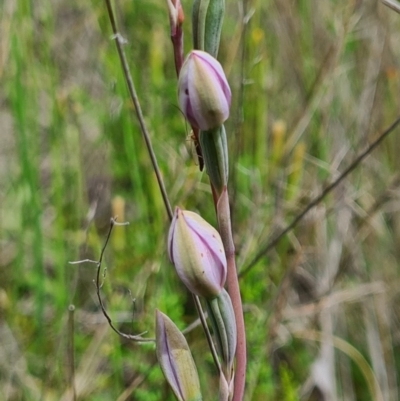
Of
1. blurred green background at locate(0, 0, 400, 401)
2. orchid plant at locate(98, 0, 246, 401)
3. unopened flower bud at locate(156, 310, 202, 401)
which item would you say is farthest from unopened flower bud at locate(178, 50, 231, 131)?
blurred green background at locate(0, 0, 400, 401)

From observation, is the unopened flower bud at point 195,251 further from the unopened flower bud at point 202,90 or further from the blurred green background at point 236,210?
the blurred green background at point 236,210

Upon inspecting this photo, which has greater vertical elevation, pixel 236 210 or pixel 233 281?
pixel 233 281

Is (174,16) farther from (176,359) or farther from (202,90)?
(176,359)

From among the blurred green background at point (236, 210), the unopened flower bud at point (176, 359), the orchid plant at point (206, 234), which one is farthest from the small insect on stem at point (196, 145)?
the blurred green background at point (236, 210)

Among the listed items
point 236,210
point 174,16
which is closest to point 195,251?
point 174,16

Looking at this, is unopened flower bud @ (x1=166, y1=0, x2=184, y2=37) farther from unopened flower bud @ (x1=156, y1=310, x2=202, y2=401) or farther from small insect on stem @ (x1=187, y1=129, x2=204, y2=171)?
unopened flower bud @ (x1=156, y1=310, x2=202, y2=401)

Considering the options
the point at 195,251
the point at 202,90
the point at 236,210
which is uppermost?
the point at 202,90
